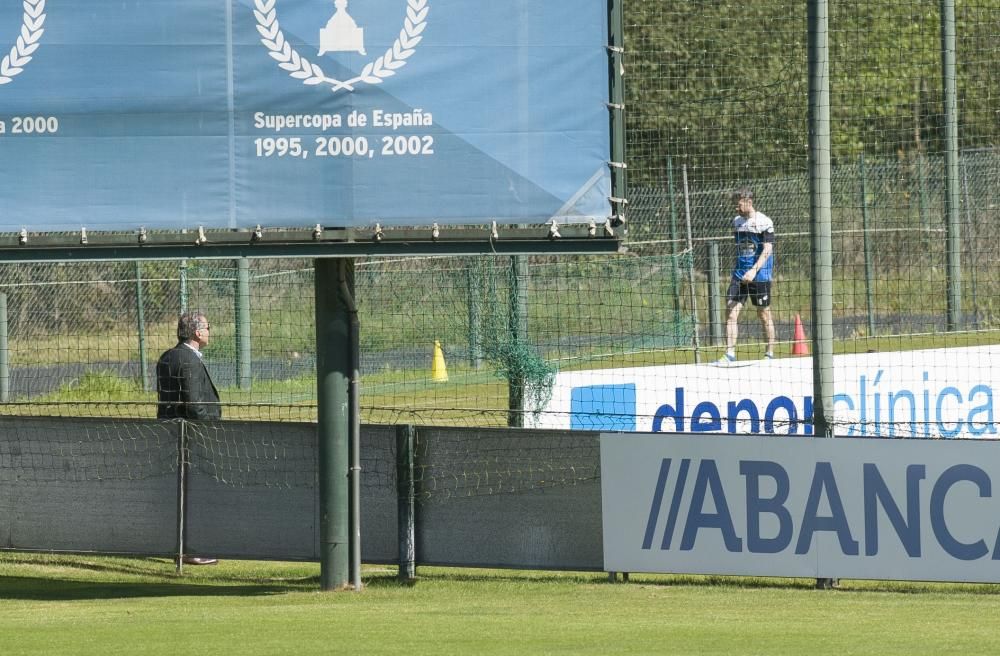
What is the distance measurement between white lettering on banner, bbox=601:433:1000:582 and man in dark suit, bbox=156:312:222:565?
3230 mm

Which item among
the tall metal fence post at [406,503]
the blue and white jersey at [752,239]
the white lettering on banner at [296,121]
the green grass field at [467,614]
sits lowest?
the green grass field at [467,614]

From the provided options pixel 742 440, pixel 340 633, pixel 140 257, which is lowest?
pixel 340 633

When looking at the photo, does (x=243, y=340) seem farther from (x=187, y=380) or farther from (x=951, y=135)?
(x=951, y=135)

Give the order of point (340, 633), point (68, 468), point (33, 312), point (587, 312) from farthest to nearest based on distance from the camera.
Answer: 1. point (33, 312)
2. point (587, 312)
3. point (68, 468)
4. point (340, 633)

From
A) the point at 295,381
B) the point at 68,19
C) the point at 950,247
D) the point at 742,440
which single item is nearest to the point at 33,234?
the point at 68,19

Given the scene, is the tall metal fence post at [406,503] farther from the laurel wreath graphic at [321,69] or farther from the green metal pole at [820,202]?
the green metal pole at [820,202]

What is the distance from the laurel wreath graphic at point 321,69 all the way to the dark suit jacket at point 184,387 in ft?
9.61

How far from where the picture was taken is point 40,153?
883 centimetres

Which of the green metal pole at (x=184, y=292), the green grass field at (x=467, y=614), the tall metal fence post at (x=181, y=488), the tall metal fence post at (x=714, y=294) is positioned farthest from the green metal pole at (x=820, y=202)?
the green metal pole at (x=184, y=292)

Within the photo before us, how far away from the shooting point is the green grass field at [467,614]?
707cm

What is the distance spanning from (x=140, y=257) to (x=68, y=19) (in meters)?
1.47

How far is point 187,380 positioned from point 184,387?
60 mm

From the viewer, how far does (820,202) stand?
30.7 feet

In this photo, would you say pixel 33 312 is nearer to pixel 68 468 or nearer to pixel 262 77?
pixel 68 468
